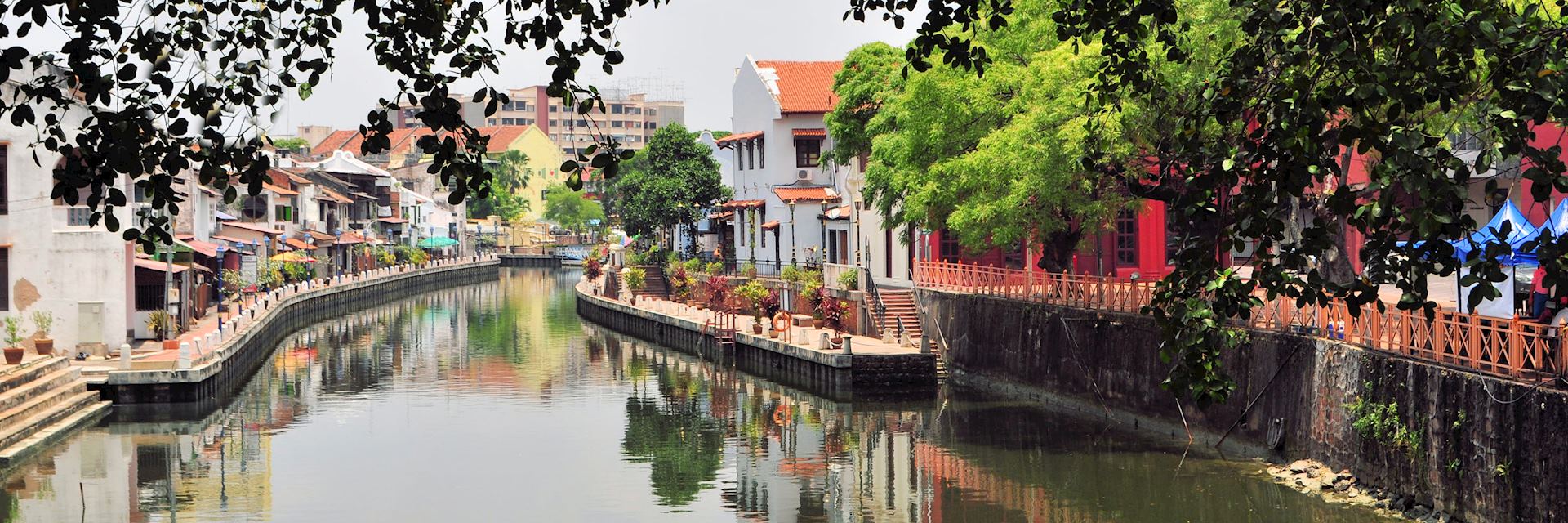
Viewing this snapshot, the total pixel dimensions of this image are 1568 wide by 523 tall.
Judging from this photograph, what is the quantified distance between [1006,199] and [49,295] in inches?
928

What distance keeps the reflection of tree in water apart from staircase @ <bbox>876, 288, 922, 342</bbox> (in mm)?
5506

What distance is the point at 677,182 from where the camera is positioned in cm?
8131

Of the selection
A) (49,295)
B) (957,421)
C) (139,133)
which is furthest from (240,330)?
(139,133)

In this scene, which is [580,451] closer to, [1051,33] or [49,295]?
[1051,33]

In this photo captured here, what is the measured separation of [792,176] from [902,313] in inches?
795

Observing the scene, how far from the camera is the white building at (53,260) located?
139 feet

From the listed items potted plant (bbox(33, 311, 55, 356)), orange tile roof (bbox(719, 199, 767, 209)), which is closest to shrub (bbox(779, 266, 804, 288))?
orange tile roof (bbox(719, 199, 767, 209))

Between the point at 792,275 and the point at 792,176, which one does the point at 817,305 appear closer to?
the point at 792,275

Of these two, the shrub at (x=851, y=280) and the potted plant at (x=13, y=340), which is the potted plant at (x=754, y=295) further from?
the potted plant at (x=13, y=340)

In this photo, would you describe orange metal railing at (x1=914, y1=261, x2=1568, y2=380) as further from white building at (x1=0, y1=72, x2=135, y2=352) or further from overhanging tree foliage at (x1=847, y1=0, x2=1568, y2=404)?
white building at (x1=0, y1=72, x2=135, y2=352)

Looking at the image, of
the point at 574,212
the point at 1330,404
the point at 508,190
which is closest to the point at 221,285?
the point at 1330,404

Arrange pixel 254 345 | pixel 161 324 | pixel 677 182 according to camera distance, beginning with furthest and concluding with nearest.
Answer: pixel 677 182 → pixel 254 345 → pixel 161 324

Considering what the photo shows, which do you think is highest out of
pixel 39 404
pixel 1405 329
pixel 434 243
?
pixel 434 243

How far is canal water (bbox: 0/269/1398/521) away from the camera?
27891mm
